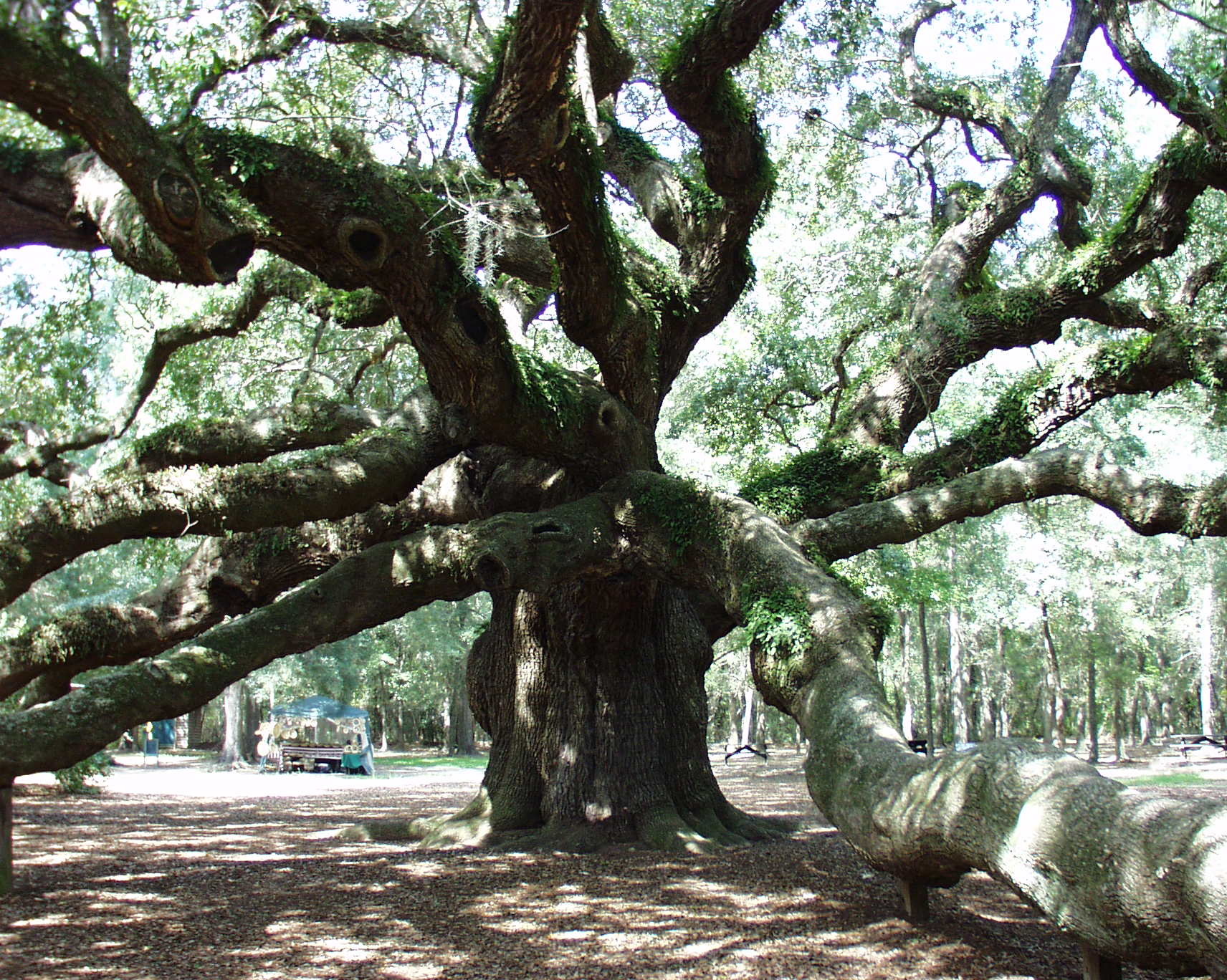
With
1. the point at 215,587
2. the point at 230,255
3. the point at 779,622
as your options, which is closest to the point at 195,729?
the point at 215,587

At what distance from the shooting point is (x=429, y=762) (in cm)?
3378

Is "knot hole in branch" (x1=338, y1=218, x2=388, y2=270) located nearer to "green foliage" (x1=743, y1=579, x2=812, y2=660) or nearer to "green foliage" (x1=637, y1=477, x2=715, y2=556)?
"green foliage" (x1=637, y1=477, x2=715, y2=556)

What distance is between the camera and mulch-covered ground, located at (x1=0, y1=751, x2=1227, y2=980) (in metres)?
4.88

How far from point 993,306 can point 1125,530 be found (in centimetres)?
2969

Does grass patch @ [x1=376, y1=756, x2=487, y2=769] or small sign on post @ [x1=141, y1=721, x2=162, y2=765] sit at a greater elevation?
small sign on post @ [x1=141, y1=721, x2=162, y2=765]

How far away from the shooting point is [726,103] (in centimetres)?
820

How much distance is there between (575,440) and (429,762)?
28.1 meters

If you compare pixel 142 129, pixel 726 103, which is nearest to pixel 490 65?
pixel 142 129

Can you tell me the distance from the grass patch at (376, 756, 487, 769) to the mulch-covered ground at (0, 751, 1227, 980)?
21.0m

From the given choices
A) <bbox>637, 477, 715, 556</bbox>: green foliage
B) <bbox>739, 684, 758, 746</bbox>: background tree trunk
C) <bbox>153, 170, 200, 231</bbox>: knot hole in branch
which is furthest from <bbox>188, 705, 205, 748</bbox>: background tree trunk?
<bbox>153, 170, 200, 231</bbox>: knot hole in branch

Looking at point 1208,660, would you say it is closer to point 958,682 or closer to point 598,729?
point 958,682

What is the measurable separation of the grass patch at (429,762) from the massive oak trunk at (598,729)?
817 inches

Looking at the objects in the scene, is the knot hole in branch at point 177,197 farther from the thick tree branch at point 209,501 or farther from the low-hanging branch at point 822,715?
the low-hanging branch at point 822,715

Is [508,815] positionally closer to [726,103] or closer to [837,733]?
[837,733]
